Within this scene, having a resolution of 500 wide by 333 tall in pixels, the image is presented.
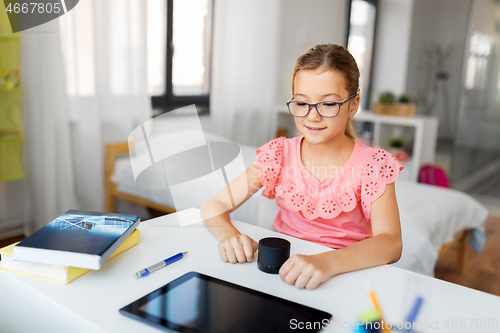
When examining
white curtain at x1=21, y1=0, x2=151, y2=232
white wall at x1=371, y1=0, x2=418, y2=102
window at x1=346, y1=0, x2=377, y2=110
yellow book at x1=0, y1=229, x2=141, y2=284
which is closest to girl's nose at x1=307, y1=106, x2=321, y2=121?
yellow book at x1=0, y1=229, x2=141, y2=284

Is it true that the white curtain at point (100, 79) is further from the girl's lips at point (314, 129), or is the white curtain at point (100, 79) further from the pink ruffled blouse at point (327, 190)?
the girl's lips at point (314, 129)

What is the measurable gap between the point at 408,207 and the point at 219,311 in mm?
1255

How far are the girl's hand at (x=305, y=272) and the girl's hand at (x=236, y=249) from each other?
9 cm

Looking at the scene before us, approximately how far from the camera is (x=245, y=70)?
10.1ft

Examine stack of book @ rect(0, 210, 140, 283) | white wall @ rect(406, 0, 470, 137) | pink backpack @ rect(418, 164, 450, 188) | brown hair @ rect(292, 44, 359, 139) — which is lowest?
pink backpack @ rect(418, 164, 450, 188)

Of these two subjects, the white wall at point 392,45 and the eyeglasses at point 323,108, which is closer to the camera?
the eyeglasses at point 323,108

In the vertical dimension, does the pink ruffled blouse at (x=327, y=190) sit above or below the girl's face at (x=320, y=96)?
below

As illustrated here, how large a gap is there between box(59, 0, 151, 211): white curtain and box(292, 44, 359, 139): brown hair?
1.52 m

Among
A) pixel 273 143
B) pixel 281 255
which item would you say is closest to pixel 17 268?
pixel 281 255

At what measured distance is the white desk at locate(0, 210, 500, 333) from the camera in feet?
1.98

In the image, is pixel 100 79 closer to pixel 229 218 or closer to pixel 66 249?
pixel 229 218

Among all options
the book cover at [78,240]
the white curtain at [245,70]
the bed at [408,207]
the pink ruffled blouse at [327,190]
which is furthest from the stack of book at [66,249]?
the white curtain at [245,70]

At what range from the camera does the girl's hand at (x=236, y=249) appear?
0.78 m

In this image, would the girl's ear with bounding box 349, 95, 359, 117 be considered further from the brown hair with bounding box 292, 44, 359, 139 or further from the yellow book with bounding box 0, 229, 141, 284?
the yellow book with bounding box 0, 229, 141, 284
